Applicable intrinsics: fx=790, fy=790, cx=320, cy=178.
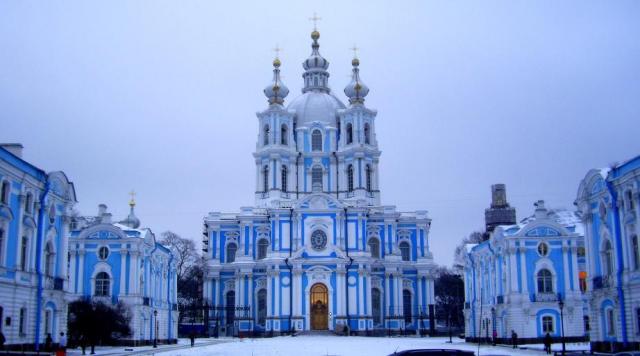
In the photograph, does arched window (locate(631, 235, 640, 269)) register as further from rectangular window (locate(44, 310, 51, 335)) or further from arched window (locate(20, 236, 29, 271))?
rectangular window (locate(44, 310, 51, 335))

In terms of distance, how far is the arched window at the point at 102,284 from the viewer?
1779 inches

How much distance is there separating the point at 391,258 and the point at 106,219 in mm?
28732

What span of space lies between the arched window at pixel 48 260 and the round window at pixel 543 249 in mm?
25993

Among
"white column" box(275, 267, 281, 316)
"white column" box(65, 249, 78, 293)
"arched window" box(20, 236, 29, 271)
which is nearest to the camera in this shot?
"arched window" box(20, 236, 29, 271)

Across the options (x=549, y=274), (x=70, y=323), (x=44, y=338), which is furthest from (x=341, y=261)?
(x=44, y=338)

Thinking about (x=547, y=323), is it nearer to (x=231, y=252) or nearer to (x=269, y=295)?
(x=269, y=295)

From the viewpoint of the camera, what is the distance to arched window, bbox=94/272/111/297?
4519 centimetres

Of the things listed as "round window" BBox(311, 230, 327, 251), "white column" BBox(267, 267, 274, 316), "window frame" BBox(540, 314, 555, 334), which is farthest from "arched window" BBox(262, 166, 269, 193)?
"window frame" BBox(540, 314, 555, 334)

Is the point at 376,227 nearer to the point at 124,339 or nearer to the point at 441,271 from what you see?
the point at 124,339

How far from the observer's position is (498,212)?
95.0 meters

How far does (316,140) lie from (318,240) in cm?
1221

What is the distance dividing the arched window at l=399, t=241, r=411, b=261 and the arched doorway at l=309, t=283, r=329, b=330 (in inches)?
393

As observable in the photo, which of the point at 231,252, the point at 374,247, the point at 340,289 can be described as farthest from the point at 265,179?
the point at 340,289

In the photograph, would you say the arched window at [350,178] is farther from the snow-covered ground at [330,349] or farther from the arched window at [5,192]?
the arched window at [5,192]
